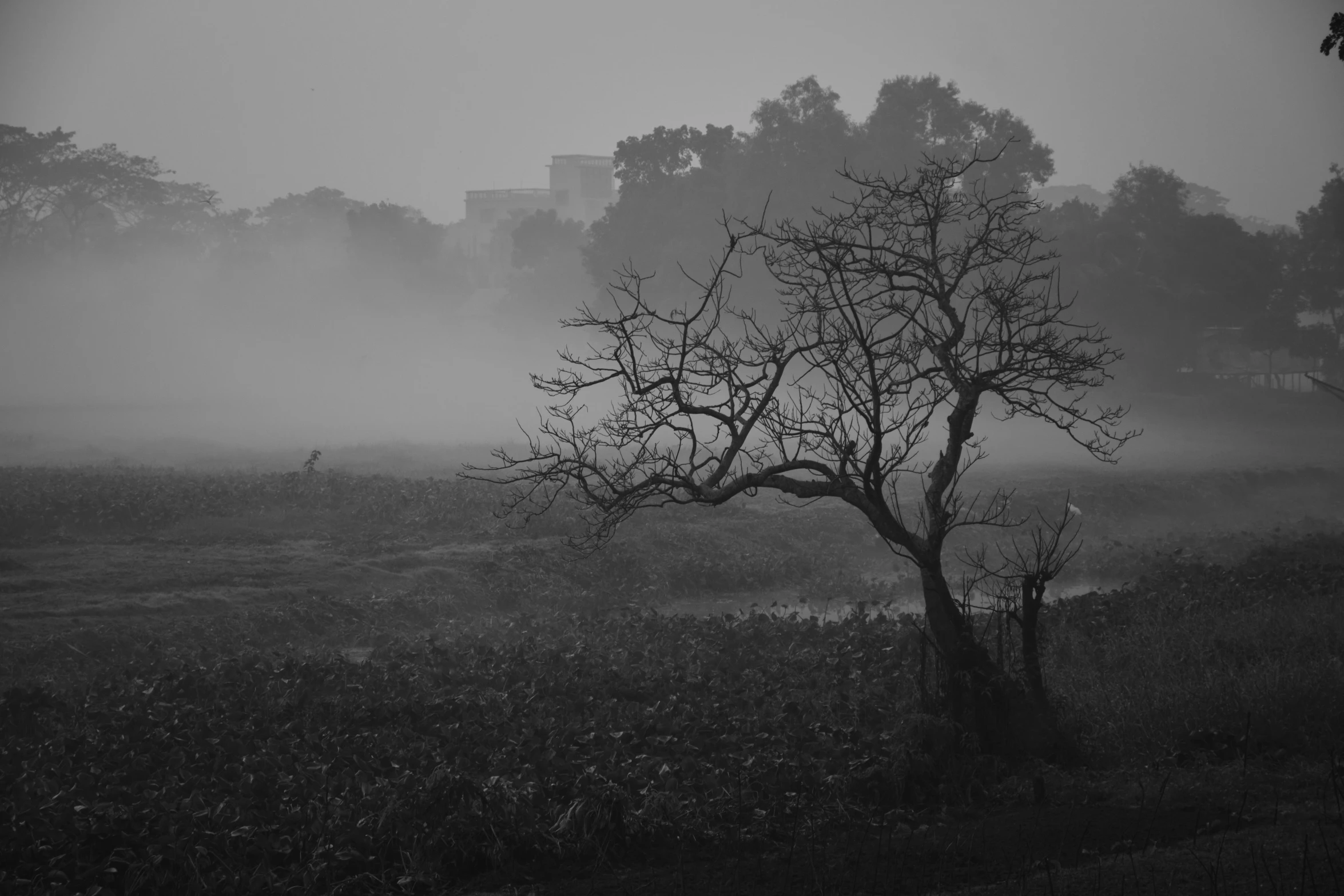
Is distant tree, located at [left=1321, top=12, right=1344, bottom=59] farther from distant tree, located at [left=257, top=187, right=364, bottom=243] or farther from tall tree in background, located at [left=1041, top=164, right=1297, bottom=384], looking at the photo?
distant tree, located at [left=257, top=187, right=364, bottom=243]

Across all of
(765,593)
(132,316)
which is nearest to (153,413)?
(132,316)

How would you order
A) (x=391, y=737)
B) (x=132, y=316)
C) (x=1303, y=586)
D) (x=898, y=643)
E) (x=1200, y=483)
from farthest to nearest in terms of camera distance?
(x=132, y=316)
(x=1200, y=483)
(x=1303, y=586)
(x=898, y=643)
(x=391, y=737)

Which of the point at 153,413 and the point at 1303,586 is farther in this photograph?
the point at 153,413

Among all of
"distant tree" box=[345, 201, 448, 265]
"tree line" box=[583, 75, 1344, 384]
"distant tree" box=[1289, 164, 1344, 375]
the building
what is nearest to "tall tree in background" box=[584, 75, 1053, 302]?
"tree line" box=[583, 75, 1344, 384]

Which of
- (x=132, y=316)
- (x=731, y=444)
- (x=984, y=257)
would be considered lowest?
(x=731, y=444)

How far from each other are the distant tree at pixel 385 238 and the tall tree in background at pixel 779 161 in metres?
24.7

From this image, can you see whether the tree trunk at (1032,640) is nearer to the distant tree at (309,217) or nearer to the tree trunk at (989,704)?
the tree trunk at (989,704)

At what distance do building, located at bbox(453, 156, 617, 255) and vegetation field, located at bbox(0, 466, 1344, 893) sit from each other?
111 m

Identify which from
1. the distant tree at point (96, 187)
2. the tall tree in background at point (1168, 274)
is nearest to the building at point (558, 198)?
the distant tree at point (96, 187)

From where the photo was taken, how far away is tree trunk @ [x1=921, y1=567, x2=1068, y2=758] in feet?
28.0

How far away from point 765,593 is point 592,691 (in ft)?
31.7

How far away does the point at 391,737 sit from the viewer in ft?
28.1

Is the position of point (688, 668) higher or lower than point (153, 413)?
lower

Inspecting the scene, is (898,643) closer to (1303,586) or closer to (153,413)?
(1303,586)
